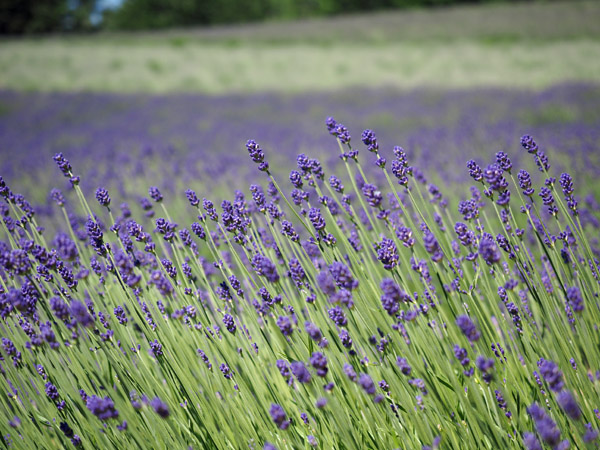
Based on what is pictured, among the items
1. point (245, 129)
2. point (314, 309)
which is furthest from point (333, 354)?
point (245, 129)

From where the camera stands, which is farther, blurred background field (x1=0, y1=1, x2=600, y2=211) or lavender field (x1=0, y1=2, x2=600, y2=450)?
blurred background field (x1=0, y1=1, x2=600, y2=211)

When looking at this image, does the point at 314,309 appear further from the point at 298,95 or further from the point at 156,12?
the point at 156,12

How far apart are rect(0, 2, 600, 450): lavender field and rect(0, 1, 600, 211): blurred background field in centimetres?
23

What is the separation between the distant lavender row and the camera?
5637 mm

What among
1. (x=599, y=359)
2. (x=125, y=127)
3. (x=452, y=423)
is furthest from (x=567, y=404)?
(x=125, y=127)

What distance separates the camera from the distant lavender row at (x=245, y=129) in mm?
5637

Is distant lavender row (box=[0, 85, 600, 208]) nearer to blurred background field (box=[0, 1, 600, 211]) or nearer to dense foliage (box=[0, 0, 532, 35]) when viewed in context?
blurred background field (box=[0, 1, 600, 211])

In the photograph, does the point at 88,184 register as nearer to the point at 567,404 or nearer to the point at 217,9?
the point at 567,404

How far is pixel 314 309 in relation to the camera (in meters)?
1.46

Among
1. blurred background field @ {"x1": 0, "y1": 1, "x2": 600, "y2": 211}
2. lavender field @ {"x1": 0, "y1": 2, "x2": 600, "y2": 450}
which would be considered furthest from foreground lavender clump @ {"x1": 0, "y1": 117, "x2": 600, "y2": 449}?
blurred background field @ {"x1": 0, "y1": 1, "x2": 600, "y2": 211}

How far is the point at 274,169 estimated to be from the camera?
616 centimetres

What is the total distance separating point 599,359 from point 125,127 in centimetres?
1020

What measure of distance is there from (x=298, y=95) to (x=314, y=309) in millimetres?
12969

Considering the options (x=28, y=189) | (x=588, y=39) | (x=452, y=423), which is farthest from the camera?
(x=588, y=39)
